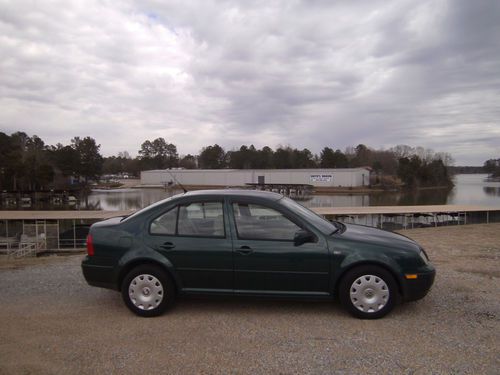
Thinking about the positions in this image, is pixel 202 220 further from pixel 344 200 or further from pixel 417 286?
pixel 344 200

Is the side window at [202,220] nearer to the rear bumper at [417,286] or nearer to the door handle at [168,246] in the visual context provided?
the door handle at [168,246]

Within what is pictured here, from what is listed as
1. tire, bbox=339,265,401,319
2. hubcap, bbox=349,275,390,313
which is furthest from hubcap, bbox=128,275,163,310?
hubcap, bbox=349,275,390,313

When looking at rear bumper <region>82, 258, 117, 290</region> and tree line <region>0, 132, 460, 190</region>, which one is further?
tree line <region>0, 132, 460, 190</region>

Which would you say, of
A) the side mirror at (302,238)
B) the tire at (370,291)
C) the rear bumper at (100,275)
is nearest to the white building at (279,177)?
the rear bumper at (100,275)

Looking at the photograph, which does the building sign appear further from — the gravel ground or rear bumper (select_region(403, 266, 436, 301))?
rear bumper (select_region(403, 266, 436, 301))

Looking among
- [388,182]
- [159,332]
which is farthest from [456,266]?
[388,182]

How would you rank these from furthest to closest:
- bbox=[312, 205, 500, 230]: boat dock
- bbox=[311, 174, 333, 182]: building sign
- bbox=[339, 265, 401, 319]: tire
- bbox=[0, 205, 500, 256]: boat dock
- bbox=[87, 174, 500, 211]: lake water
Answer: bbox=[311, 174, 333, 182]: building sign < bbox=[87, 174, 500, 211]: lake water < bbox=[312, 205, 500, 230]: boat dock < bbox=[0, 205, 500, 256]: boat dock < bbox=[339, 265, 401, 319]: tire

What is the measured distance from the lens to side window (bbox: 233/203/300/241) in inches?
173

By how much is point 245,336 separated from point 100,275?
6.59ft

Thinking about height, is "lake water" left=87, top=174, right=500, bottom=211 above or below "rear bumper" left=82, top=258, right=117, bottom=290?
below

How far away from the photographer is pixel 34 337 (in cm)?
393

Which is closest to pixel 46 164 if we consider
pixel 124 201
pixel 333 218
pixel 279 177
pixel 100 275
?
pixel 124 201

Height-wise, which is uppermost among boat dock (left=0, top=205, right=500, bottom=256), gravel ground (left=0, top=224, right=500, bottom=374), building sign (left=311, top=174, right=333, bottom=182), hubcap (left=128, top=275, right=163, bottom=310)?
building sign (left=311, top=174, right=333, bottom=182)

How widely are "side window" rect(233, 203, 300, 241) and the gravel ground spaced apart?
98cm
